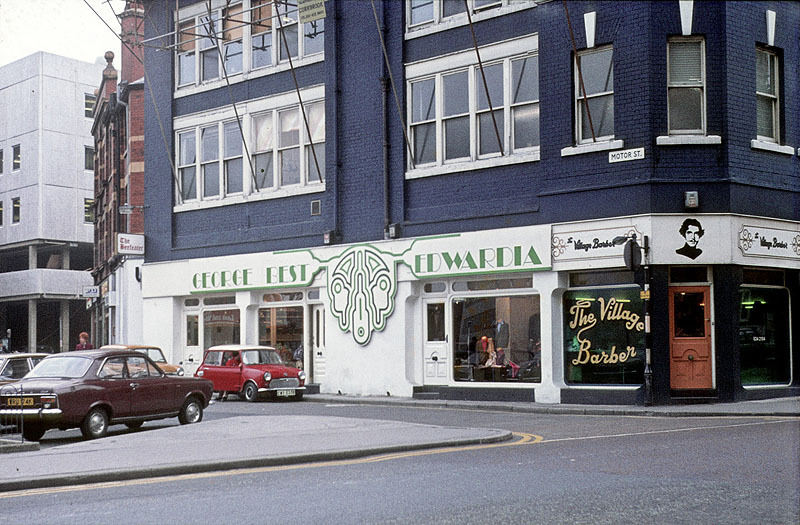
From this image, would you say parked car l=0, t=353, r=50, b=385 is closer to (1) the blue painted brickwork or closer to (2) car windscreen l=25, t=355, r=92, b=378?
(2) car windscreen l=25, t=355, r=92, b=378

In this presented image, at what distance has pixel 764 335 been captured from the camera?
22312 millimetres

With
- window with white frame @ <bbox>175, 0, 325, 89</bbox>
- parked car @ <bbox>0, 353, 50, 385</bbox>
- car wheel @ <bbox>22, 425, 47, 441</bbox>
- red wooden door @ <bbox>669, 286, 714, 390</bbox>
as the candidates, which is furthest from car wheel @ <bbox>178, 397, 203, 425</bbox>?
window with white frame @ <bbox>175, 0, 325, 89</bbox>

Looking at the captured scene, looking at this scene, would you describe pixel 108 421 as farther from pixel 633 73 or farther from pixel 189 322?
pixel 189 322

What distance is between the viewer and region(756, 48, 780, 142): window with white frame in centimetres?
2220

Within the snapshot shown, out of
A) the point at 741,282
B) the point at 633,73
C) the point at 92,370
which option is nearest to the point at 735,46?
the point at 633,73

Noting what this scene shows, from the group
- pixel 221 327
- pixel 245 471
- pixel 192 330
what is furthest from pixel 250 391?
pixel 245 471

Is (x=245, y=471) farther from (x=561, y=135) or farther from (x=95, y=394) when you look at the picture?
(x=561, y=135)

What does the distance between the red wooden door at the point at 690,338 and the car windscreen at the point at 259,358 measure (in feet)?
33.4

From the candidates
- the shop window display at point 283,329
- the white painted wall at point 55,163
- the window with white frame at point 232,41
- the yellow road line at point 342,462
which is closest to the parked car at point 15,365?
the yellow road line at point 342,462

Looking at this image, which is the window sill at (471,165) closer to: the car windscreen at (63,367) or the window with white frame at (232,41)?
the window with white frame at (232,41)

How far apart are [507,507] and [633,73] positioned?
568 inches

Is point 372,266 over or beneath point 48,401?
over

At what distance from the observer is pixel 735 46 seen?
21.5 metres

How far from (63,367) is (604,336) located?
11.1m
